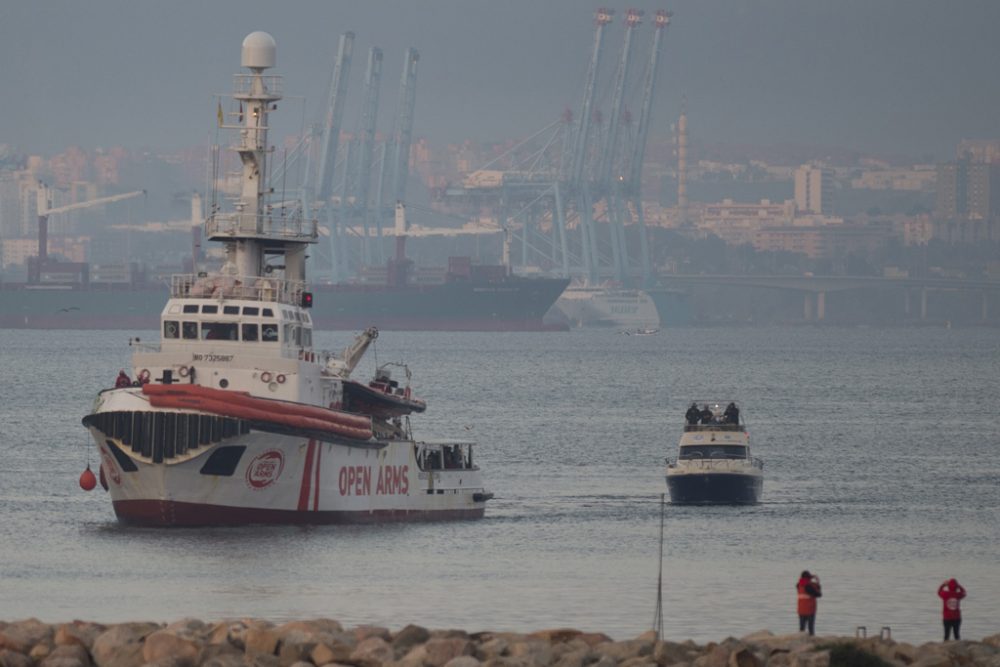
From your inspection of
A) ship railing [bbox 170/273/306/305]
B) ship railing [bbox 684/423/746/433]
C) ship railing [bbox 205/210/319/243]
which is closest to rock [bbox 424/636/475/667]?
ship railing [bbox 170/273/306/305]

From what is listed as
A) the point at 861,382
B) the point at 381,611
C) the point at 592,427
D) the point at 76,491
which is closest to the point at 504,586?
the point at 381,611

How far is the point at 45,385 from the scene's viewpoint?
109m

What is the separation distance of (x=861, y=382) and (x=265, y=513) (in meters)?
89.4

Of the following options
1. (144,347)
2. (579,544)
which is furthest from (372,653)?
(144,347)

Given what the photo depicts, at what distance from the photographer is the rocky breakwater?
83.1 ft

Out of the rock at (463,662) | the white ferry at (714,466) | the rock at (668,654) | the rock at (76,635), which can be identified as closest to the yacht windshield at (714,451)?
the white ferry at (714,466)

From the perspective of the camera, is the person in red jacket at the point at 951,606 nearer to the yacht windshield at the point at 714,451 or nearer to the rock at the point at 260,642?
the rock at the point at 260,642

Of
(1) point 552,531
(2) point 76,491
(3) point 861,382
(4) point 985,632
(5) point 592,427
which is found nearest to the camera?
(4) point 985,632

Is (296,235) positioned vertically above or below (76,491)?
above

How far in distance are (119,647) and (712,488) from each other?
2780cm

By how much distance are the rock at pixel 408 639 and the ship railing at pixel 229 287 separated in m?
18.9

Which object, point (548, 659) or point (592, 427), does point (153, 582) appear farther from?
point (592, 427)

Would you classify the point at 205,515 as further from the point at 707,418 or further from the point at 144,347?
the point at 707,418

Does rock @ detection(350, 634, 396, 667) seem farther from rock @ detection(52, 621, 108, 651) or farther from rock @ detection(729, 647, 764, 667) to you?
rock @ detection(729, 647, 764, 667)
